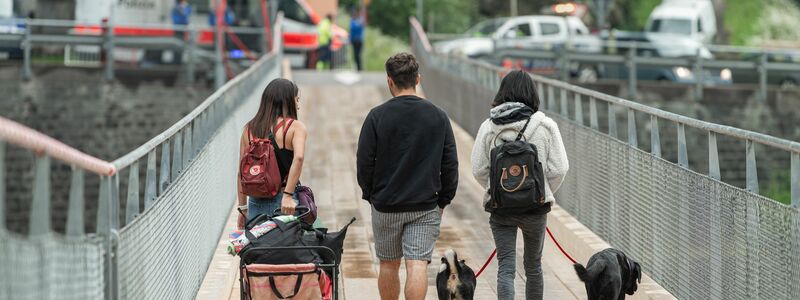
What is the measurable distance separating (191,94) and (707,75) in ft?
42.1

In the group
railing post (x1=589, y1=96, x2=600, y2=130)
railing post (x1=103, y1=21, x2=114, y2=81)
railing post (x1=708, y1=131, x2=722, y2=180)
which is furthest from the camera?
railing post (x1=103, y1=21, x2=114, y2=81)

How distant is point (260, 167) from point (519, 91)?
4.80ft

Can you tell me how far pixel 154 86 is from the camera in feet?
110

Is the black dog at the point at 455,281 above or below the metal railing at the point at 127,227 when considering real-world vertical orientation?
below

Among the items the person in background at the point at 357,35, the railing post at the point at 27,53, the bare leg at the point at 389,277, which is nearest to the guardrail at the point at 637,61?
the person in background at the point at 357,35

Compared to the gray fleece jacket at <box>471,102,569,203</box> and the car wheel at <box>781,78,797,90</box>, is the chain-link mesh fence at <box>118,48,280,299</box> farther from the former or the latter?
the car wheel at <box>781,78,797,90</box>

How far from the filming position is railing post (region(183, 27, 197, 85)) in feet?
108

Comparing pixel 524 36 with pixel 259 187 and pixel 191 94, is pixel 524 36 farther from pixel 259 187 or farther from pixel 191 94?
pixel 259 187

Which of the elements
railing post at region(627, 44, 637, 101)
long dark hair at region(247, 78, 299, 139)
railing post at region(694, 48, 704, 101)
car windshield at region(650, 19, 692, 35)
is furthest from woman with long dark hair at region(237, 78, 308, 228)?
car windshield at region(650, 19, 692, 35)

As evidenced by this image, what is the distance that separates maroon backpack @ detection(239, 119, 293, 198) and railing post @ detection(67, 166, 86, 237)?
3028 mm

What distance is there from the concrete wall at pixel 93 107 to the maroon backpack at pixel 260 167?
24439 millimetres

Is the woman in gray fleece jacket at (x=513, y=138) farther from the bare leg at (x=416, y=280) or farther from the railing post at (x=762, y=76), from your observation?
the railing post at (x=762, y=76)

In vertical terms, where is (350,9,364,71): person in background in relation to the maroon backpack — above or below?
above

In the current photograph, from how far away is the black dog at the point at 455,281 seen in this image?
26.8 feet
